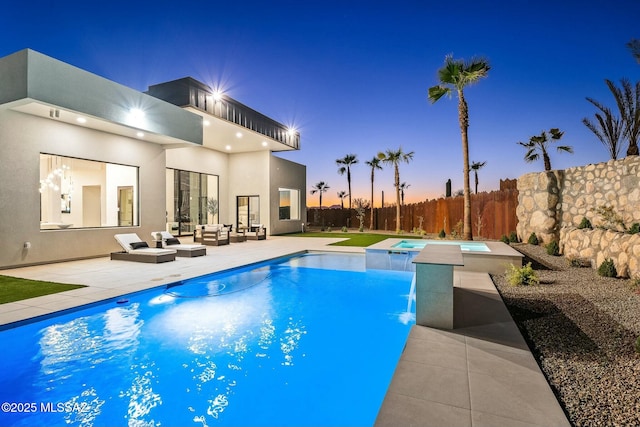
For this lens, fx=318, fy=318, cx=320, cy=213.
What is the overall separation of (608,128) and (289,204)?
14358mm

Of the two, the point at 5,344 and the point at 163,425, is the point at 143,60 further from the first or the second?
the point at 163,425

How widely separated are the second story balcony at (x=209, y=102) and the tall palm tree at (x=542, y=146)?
13.0m

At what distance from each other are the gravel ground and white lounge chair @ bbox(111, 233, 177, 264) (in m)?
7.86

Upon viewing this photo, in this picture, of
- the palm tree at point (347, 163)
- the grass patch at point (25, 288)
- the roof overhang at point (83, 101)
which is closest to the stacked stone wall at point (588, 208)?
the grass patch at point (25, 288)

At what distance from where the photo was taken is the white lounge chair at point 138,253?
842 cm

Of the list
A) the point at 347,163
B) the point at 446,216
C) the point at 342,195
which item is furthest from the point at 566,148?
the point at 342,195

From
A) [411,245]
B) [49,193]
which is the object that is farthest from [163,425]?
[49,193]

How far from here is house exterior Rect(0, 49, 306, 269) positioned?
739 cm

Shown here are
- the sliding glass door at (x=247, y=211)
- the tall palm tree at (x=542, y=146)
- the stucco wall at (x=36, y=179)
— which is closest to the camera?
the stucco wall at (x=36, y=179)

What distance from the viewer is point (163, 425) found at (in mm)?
2408

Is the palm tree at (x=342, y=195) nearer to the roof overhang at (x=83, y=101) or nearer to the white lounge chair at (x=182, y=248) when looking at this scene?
the roof overhang at (x=83, y=101)

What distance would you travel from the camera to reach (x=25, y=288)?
5605 millimetres

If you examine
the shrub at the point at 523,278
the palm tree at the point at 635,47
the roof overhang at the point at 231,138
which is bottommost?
the shrub at the point at 523,278

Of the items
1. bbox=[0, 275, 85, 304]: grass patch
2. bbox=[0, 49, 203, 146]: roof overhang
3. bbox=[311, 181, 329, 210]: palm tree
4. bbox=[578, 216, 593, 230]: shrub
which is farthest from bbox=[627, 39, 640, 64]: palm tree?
bbox=[311, 181, 329, 210]: palm tree
